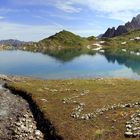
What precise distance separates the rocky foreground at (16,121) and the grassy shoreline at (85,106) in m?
2.22

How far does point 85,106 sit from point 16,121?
10352 millimetres

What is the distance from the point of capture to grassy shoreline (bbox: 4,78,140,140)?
37.6 metres

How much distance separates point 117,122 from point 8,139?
12.8m

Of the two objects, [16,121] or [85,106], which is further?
[85,106]

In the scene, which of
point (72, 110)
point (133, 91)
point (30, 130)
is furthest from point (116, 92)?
point (30, 130)

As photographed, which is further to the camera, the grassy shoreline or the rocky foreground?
the rocky foreground

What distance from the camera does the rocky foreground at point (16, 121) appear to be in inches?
1554

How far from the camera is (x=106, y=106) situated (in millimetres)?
48375

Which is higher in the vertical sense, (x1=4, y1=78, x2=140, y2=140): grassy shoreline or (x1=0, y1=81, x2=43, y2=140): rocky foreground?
(x1=4, y1=78, x2=140, y2=140): grassy shoreline

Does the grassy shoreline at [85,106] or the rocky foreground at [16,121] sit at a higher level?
the grassy shoreline at [85,106]

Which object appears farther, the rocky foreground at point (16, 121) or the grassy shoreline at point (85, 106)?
the rocky foreground at point (16, 121)

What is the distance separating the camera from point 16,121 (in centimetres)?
4547

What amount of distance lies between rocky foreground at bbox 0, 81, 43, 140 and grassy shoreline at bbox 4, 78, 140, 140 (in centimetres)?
222

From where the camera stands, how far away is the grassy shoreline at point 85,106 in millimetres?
37562
